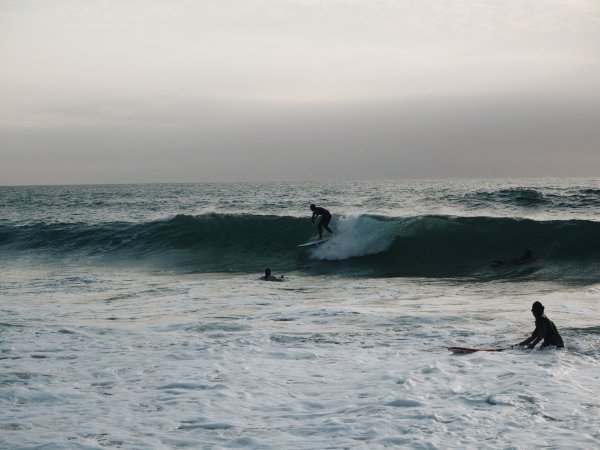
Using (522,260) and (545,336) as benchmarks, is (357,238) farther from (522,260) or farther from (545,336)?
(545,336)

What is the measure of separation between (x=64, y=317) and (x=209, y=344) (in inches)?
147

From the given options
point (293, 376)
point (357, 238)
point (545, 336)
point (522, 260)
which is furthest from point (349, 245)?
point (293, 376)

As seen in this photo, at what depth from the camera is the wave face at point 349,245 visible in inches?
795

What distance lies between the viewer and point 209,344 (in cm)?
949

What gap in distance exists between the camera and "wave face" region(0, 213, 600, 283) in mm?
20203

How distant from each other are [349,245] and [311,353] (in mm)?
14312

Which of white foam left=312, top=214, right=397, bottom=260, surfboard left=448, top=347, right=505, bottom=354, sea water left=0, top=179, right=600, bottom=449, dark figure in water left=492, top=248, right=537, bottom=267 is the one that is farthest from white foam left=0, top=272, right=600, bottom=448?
white foam left=312, top=214, right=397, bottom=260

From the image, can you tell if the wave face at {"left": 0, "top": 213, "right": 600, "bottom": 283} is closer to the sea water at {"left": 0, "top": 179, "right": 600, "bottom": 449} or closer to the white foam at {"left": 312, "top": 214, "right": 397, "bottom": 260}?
the white foam at {"left": 312, "top": 214, "right": 397, "bottom": 260}

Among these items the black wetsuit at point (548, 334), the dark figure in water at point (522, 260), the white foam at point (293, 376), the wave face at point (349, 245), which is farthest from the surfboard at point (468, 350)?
the dark figure in water at point (522, 260)

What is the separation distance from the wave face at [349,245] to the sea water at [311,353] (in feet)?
0.52

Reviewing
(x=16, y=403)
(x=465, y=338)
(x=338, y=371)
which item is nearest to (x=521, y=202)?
(x=465, y=338)

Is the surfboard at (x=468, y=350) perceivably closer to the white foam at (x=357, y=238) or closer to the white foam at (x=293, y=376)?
the white foam at (x=293, y=376)

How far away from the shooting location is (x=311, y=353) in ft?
29.2

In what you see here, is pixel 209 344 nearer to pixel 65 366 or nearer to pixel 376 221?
pixel 65 366
